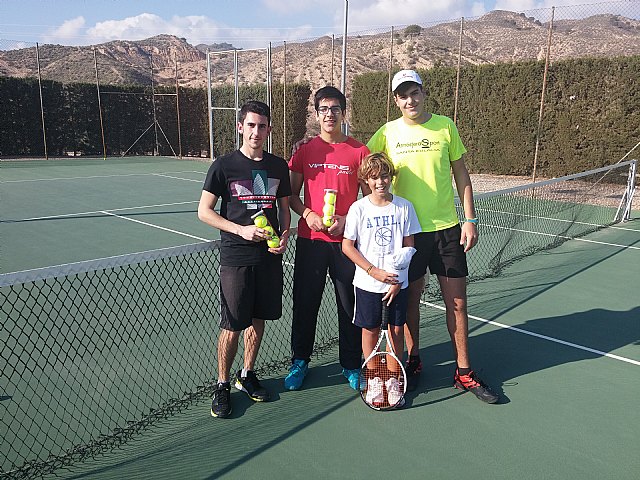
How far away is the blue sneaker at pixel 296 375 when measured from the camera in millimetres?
3990

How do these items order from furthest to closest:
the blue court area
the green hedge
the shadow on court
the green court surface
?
the green hedge, the blue court area, the shadow on court, the green court surface

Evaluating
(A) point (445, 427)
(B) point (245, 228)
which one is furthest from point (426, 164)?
(A) point (445, 427)

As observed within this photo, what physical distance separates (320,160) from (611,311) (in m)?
3.90

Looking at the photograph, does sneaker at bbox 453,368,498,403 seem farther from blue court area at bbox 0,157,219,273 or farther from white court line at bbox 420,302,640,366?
blue court area at bbox 0,157,219,273

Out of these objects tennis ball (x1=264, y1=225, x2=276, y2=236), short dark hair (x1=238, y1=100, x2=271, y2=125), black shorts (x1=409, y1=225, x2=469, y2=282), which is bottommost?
black shorts (x1=409, y1=225, x2=469, y2=282)

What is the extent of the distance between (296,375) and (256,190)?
1432 millimetres

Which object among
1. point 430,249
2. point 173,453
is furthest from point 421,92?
point 173,453

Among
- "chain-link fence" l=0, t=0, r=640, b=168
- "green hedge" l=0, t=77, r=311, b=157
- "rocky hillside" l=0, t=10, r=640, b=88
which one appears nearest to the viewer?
"chain-link fence" l=0, t=0, r=640, b=168

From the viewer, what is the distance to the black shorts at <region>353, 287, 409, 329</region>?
11.8ft

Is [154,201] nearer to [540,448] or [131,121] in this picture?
[540,448]

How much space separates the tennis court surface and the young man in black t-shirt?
34 centimetres

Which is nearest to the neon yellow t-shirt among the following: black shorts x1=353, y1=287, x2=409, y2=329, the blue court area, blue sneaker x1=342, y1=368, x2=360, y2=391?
black shorts x1=353, y1=287, x2=409, y2=329

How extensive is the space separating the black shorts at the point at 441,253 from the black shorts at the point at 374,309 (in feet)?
0.78

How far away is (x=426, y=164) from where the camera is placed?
3.68 meters
